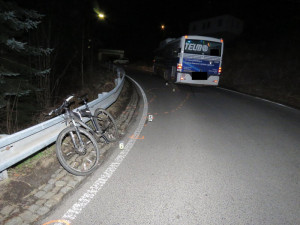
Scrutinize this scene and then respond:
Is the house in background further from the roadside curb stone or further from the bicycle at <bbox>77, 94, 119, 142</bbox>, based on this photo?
the roadside curb stone

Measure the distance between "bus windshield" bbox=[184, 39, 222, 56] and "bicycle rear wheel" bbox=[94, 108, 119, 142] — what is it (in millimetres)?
8765

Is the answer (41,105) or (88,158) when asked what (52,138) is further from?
(41,105)

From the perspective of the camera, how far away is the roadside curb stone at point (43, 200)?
2.56 m

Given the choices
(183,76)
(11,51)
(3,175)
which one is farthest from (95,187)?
(183,76)

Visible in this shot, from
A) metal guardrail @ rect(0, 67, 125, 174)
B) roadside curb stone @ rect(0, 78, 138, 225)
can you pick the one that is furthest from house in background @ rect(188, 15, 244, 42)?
roadside curb stone @ rect(0, 78, 138, 225)

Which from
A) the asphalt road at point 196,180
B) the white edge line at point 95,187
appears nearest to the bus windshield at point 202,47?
the asphalt road at point 196,180

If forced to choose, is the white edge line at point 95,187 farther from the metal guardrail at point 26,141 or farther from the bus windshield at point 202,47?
the bus windshield at point 202,47

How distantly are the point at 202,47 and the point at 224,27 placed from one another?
3003 centimetres

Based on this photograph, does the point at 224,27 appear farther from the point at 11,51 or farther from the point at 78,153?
the point at 78,153

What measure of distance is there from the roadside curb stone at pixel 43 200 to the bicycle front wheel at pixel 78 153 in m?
0.20

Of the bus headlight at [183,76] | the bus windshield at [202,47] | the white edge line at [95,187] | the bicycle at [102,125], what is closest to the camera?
the white edge line at [95,187]

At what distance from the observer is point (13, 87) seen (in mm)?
5965

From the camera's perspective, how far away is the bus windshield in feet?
40.1

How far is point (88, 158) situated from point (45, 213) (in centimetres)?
154
